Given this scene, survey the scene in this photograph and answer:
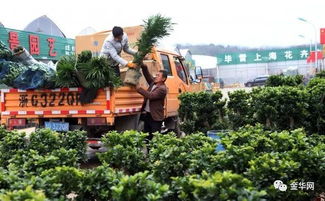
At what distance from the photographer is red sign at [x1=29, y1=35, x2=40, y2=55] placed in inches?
587

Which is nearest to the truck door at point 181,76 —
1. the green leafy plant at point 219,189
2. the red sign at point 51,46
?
the green leafy plant at point 219,189

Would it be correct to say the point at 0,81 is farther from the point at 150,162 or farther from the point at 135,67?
the point at 150,162

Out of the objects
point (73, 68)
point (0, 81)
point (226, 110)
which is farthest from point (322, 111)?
point (0, 81)

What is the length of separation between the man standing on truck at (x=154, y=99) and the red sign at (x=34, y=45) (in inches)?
376

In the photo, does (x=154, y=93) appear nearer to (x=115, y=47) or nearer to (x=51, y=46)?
(x=115, y=47)

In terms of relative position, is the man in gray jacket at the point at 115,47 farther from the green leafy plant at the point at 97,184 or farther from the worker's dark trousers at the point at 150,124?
the green leafy plant at the point at 97,184

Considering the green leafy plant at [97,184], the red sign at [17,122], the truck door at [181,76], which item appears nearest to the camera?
the green leafy plant at [97,184]

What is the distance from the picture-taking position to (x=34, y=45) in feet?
49.7

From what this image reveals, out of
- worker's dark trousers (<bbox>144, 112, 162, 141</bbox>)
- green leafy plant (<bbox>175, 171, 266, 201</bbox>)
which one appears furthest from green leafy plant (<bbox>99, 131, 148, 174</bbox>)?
worker's dark trousers (<bbox>144, 112, 162, 141</bbox>)

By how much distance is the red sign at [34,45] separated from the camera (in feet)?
48.9

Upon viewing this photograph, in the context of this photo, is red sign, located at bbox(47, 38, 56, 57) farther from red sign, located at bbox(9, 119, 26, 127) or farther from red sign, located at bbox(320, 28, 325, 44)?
red sign, located at bbox(320, 28, 325, 44)

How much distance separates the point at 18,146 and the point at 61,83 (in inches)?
70.7

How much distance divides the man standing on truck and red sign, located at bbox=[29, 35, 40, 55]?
9.56 metres

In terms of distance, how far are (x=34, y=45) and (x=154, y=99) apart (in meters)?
10.3
